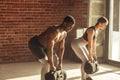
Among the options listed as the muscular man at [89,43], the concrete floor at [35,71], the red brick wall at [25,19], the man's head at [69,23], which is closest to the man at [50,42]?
the man's head at [69,23]

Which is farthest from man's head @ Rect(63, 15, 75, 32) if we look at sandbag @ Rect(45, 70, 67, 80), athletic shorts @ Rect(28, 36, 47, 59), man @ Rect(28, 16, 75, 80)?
sandbag @ Rect(45, 70, 67, 80)

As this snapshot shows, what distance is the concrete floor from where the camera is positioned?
594cm

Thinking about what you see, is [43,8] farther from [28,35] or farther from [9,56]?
[9,56]

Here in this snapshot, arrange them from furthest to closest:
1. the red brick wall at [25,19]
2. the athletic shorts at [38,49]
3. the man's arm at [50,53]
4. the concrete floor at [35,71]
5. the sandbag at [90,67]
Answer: the red brick wall at [25,19]
the concrete floor at [35,71]
the sandbag at [90,67]
the athletic shorts at [38,49]
the man's arm at [50,53]

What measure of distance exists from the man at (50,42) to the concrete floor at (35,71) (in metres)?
1.37

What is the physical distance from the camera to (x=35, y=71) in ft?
21.5

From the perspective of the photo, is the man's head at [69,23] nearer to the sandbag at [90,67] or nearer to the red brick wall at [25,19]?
the sandbag at [90,67]

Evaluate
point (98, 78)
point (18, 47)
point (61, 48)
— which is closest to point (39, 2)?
point (18, 47)

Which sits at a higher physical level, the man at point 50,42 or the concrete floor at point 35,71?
the man at point 50,42

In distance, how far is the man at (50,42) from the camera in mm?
4330

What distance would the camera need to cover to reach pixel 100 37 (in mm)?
7797

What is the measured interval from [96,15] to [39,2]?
1452 mm

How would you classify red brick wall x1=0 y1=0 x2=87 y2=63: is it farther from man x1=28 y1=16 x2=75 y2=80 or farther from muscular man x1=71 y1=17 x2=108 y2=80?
man x1=28 y1=16 x2=75 y2=80

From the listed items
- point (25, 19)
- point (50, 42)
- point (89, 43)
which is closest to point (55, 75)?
point (50, 42)
